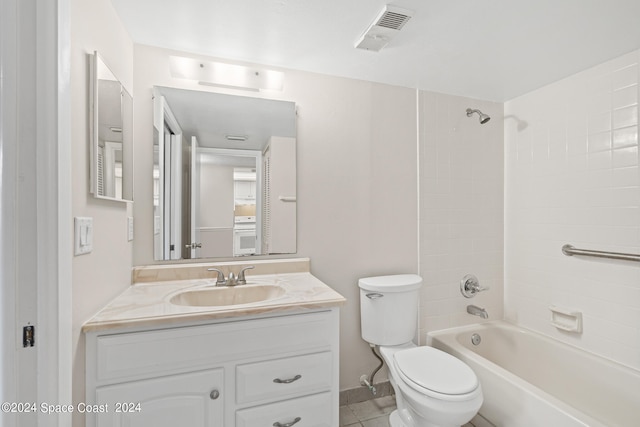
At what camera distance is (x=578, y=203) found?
6.03ft

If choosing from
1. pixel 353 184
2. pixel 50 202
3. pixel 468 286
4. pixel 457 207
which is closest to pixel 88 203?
pixel 50 202

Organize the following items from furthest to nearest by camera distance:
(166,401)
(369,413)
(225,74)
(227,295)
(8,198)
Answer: (369,413)
(225,74)
(227,295)
(166,401)
(8,198)

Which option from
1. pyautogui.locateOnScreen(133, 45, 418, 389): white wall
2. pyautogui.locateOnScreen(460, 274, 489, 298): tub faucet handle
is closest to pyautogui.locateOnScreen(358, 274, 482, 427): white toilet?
pyautogui.locateOnScreen(133, 45, 418, 389): white wall

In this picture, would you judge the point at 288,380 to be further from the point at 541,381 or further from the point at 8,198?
the point at 541,381

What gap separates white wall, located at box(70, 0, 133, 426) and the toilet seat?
133cm

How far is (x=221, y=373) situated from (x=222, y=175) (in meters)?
1.02

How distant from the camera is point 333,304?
1.29 meters

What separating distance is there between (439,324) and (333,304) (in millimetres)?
1211

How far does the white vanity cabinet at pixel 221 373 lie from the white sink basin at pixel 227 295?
278mm

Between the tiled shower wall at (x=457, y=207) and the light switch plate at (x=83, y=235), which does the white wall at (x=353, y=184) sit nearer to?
the tiled shower wall at (x=457, y=207)

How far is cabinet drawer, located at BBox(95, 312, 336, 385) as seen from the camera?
3.39 ft

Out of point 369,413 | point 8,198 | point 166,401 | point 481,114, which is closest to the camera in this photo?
point 8,198

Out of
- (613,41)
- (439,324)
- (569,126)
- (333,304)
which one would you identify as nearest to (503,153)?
(569,126)

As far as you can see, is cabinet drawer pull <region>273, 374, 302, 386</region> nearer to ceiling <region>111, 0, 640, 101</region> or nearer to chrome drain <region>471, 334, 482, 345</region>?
chrome drain <region>471, 334, 482, 345</region>
